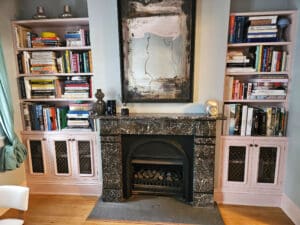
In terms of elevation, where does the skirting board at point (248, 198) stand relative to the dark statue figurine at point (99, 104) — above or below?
below

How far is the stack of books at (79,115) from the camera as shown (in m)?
2.53

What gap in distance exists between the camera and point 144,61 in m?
2.24

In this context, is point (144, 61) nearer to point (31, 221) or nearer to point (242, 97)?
point (242, 97)

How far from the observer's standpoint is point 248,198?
2.43 meters

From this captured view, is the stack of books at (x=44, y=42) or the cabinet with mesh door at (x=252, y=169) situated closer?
the cabinet with mesh door at (x=252, y=169)

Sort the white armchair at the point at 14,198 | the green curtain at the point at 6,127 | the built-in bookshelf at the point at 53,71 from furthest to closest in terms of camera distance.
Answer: the built-in bookshelf at the point at 53,71 → the green curtain at the point at 6,127 → the white armchair at the point at 14,198

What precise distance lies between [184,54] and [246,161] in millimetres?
1429

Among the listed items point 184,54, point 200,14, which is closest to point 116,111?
point 184,54

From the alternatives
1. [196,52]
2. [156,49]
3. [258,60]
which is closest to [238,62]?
[258,60]

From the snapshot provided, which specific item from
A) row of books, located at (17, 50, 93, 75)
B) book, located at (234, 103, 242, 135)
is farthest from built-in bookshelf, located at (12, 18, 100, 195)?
book, located at (234, 103, 242, 135)

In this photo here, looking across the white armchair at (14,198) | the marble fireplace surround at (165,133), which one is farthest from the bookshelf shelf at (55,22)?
the white armchair at (14,198)

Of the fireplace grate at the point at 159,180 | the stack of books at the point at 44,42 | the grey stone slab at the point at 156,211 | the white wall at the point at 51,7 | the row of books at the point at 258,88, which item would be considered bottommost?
the grey stone slab at the point at 156,211

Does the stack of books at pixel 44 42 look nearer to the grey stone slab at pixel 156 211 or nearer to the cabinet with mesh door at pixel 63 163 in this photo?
the cabinet with mesh door at pixel 63 163

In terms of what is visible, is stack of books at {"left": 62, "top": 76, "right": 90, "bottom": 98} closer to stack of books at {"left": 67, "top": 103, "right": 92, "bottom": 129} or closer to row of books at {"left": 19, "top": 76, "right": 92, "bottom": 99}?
row of books at {"left": 19, "top": 76, "right": 92, "bottom": 99}
